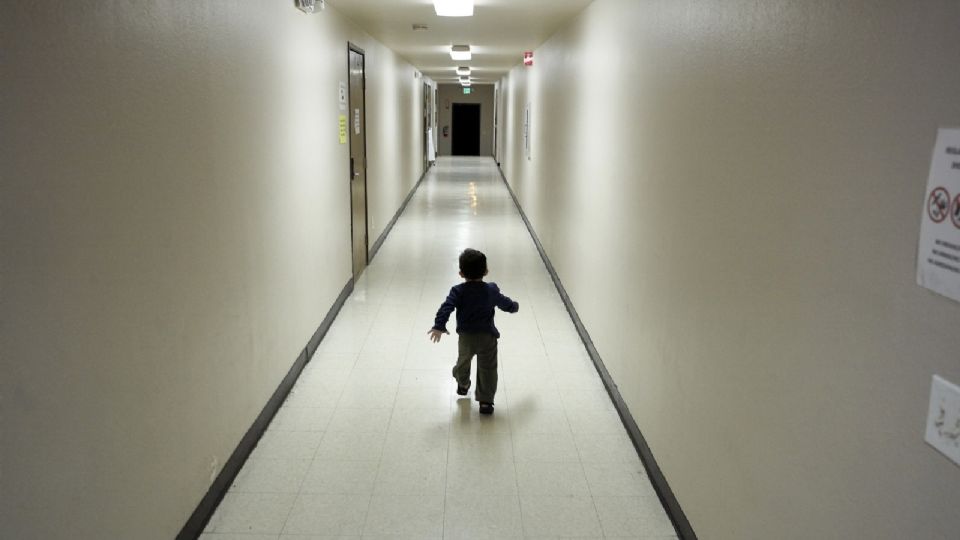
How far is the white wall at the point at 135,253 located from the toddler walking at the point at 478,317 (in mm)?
1045

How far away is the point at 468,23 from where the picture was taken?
22.6ft

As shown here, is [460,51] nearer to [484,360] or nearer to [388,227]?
[388,227]

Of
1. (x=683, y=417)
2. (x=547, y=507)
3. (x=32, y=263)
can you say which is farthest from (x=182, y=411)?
(x=683, y=417)

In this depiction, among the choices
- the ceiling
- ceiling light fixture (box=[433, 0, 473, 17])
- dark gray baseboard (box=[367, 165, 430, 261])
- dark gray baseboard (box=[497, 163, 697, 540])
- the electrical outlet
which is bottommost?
dark gray baseboard (box=[497, 163, 697, 540])

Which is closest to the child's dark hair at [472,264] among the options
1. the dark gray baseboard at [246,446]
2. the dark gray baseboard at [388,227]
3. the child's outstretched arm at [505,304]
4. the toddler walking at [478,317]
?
the toddler walking at [478,317]

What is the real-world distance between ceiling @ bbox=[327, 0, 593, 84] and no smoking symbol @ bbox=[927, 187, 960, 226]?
4.46m

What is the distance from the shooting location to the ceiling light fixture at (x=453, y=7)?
525 cm

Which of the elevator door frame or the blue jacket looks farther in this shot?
the elevator door frame

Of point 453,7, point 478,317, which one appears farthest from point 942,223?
point 453,7

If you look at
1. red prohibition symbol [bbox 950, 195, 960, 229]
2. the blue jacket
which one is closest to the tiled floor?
the blue jacket

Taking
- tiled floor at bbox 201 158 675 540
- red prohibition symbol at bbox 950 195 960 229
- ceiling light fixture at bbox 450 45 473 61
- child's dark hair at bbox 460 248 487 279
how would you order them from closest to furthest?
red prohibition symbol at bbox 950 195 960 229, tiled floor at bbox 201 158 675 540, child's dark hair at bbox 460 248 487 279, ceiling light fixture at bbox 450 45 473 61

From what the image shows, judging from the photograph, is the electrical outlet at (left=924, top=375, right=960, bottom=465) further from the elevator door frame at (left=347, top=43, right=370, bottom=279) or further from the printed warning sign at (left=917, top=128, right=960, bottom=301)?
the elevator door frame at (left=347, top=43, right=370, bottom=279)

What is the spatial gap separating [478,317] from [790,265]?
7.39ft

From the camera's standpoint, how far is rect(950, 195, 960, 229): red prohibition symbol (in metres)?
1.23
